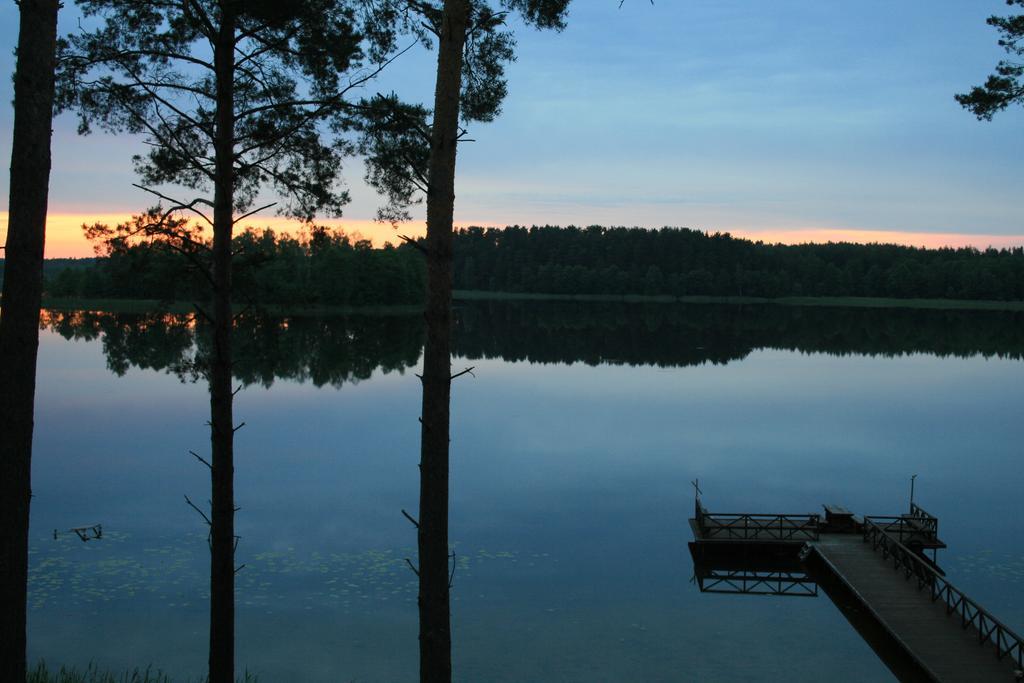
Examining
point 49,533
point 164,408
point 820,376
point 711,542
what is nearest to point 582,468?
point 711,542

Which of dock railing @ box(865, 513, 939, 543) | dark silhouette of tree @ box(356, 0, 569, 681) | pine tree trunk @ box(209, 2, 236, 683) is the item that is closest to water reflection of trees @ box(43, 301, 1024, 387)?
dock railing @ box(865, 513, 939, 543)

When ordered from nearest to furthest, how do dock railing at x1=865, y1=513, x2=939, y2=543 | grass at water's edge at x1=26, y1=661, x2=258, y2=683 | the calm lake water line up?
grass at water's edge at x1=26, y1=661, x2=258, y2=683 → the calm lake water → dock railing at x1=865, y1=513, x2=939, y2=543

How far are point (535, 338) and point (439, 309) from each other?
286ft

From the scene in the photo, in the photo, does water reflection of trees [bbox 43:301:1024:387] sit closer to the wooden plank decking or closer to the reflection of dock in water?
the reflection of dock in water

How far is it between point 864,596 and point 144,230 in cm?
1668

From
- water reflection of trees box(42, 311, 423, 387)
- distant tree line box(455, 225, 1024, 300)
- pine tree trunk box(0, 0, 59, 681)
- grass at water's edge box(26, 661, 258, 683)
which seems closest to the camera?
pine tree trunk box(0, 0, 59, 681)

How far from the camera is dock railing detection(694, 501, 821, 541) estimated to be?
81.1ft

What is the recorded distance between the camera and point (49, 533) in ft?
76.0

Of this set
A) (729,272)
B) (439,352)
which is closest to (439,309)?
(439,352)

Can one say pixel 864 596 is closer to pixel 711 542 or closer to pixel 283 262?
pixel 711 542

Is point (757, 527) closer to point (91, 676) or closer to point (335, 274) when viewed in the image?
point (91, 676)

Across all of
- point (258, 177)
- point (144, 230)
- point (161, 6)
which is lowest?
point (144, 230)

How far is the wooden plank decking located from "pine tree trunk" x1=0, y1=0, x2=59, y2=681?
14534 millimetres

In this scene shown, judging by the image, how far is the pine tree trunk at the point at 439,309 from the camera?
8.25 metres
